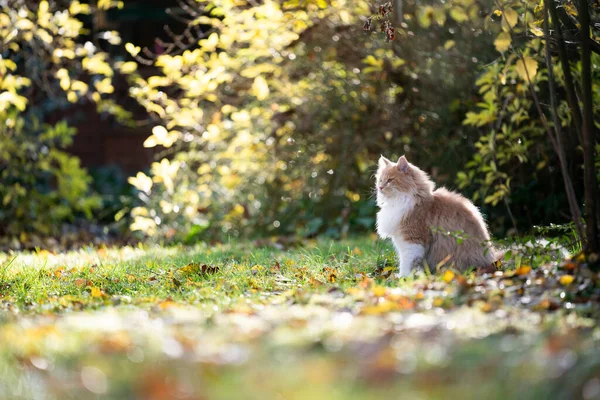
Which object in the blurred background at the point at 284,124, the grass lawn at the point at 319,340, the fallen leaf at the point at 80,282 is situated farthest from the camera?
the blurred background at the point at 284,124

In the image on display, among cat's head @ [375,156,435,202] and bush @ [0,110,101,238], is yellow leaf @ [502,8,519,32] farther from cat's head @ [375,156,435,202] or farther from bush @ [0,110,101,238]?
bush @ [0,110,101,238]

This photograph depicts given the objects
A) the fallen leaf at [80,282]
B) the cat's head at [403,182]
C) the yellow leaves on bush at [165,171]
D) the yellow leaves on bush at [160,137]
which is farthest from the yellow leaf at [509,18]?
the yellow leaves on bush at [165,171]

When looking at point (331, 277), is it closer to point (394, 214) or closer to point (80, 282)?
point (394, 214)

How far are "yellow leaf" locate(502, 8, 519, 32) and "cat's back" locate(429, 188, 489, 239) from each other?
134 centimetres

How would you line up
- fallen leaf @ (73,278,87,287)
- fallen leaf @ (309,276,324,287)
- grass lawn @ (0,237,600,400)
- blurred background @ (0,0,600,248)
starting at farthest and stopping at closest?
blurred background @ (0,0,600,248)
fallen leaf @ (73,278,87,287)
fallen leaf @ (309,276,324,287)
grass lawn @ (0,237,600,400)

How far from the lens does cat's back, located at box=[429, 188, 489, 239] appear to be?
528cm

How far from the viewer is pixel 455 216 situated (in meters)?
5.32

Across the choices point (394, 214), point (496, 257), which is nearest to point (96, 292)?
point (394, 214)

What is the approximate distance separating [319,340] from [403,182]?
103 inches

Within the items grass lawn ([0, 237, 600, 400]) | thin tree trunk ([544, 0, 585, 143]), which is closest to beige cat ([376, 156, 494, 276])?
grass lawn ([0, 237, 600, 400])

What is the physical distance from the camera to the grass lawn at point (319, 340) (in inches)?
104

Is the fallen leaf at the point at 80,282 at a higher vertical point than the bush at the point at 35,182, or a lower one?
higher

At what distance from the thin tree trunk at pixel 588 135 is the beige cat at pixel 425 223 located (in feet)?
2.37

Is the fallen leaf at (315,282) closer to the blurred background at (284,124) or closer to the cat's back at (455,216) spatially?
the cat's back at (455,216)
